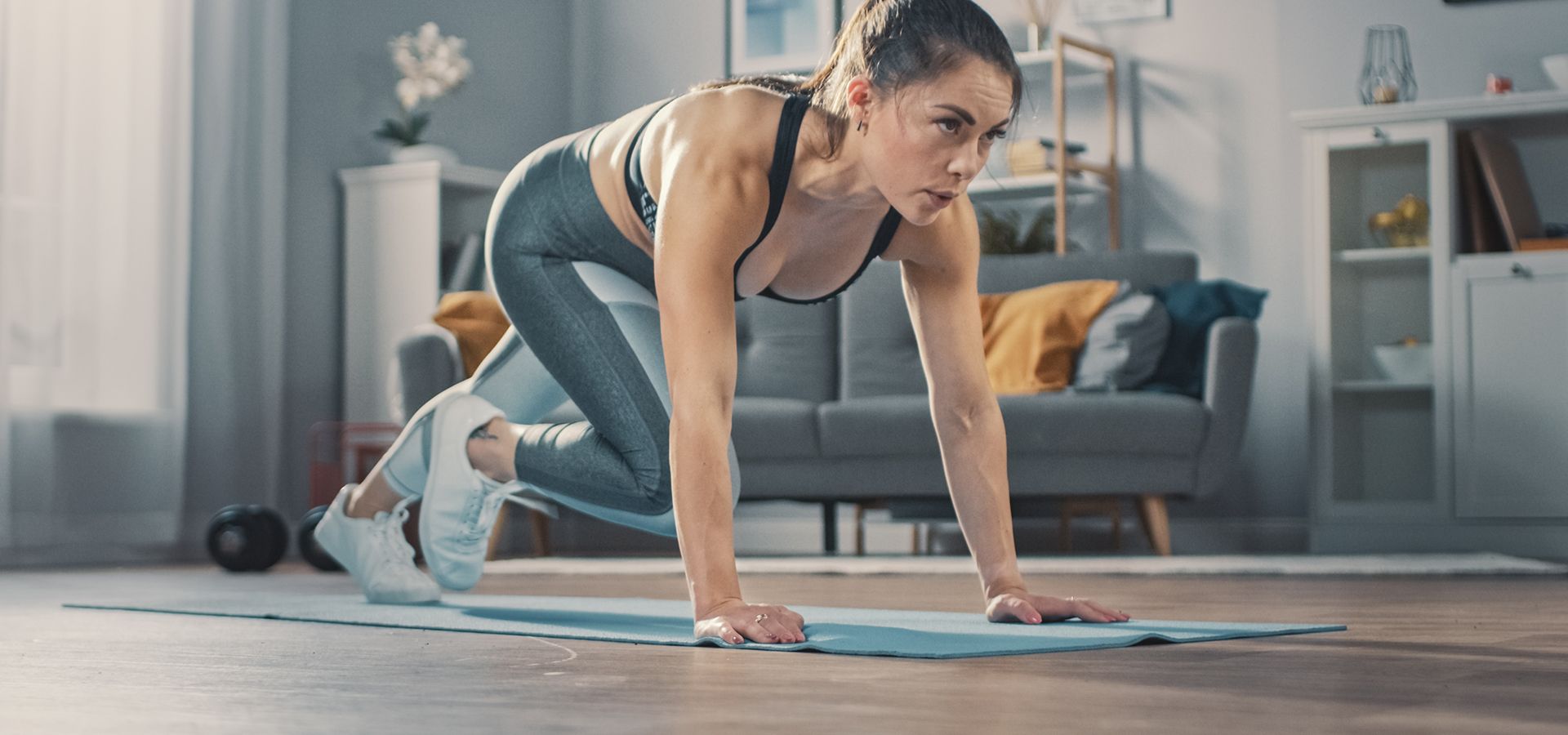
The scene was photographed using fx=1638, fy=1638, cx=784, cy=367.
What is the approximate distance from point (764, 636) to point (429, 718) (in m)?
0.53

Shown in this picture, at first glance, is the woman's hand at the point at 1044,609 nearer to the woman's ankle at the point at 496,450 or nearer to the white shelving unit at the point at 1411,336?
the woman's ankle at the point at 496,450

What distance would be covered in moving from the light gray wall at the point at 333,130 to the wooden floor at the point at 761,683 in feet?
10.0

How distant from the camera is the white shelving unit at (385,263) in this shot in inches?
197

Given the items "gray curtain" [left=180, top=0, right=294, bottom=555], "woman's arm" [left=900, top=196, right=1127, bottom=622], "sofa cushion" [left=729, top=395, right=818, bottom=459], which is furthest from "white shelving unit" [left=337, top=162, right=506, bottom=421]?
"woman's arm" [left=900, top=196, right=1127, bottom=622]

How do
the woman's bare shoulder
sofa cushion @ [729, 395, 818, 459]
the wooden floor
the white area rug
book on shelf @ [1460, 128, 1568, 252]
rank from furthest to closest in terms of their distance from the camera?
book on shelf @ [1460, 128, 1568, 252] < sofa cushion @ [729, 395, 818, 459] < the white area rug < the woman's bare shoulder < the wooden floor

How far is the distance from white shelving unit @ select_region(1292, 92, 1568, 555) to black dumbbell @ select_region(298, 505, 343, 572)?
2585 millimetres

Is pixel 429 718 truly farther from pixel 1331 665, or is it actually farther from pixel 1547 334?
pixel 1547 334

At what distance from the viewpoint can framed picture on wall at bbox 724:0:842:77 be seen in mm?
5680

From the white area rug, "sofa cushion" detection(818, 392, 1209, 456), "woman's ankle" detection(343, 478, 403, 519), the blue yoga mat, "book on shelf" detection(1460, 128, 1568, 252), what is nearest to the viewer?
the blue yoga mat

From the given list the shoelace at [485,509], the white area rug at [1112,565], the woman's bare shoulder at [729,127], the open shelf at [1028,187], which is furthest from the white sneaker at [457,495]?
the open shelf at [1028,187]

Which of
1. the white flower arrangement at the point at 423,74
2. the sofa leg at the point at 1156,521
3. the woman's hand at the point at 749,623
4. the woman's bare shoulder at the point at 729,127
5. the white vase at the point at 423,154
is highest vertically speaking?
the white flower arrangement at the point at 423,74

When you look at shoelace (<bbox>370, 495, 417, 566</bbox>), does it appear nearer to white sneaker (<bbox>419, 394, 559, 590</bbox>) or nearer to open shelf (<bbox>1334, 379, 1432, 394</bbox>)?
white sneaker (<bbox>419, 394, 559, 590</bbox>)

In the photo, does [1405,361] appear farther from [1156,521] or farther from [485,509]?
[485,509]

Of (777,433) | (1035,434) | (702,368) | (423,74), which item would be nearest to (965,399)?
(702,368)
